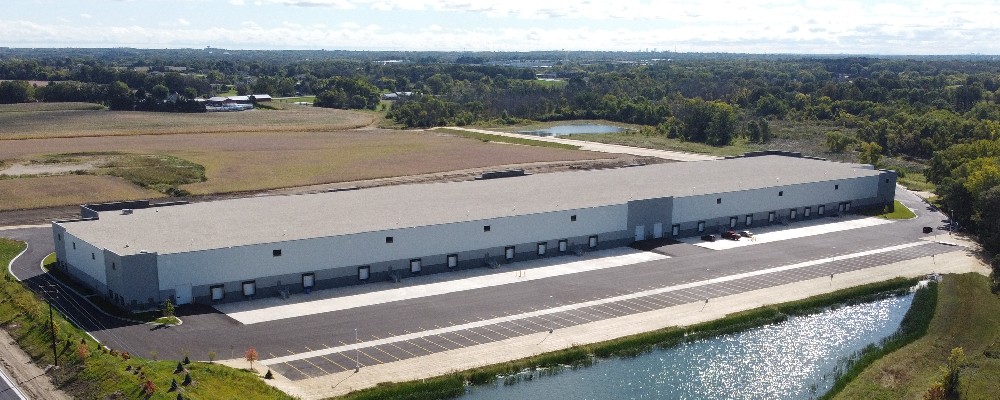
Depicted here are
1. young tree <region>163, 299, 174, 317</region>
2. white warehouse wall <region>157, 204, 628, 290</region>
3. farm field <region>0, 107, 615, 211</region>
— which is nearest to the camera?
young tree <region>163, 299, 174, 317</region>

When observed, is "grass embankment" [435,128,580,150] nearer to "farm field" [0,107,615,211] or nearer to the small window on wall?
"farm field" [0,107,615,211]

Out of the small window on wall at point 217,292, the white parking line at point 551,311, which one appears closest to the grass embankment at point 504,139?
the white parking line at point 551,311

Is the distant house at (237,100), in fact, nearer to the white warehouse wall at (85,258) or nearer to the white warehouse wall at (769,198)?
the white warehouse wall at (85,258)

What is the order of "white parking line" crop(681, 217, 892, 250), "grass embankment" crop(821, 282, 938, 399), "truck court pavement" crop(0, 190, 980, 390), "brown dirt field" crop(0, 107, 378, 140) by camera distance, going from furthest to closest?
"brown dirt field" crop(0, 107, 378, 140), "white parking line" crop(681, 217, 892, 250), "truck court pavement" crop(0, 190, 980, 390), "grass embankment" crop(821, 282, 938, 399)

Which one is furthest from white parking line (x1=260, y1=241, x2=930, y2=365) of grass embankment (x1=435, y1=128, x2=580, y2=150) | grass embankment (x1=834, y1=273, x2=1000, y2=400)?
grass embankment (x1=435, y1=128, x2=580, y2=150)

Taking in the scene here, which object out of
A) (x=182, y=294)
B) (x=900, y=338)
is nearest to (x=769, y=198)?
(x=900, y=338)

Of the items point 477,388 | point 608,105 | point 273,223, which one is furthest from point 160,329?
point 608,105

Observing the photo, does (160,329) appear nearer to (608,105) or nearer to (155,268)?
(155,268)
